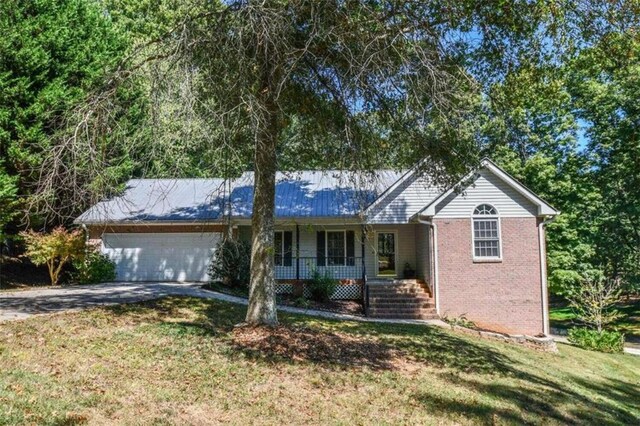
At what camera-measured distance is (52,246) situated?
56.5 ft

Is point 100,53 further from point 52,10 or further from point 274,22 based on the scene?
point 274,22

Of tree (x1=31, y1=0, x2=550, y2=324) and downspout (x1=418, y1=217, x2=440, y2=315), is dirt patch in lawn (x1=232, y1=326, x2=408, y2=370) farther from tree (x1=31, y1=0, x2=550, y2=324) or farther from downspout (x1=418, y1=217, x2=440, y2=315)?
downspout (x1=418, y1=217, x2=440, y2=315)

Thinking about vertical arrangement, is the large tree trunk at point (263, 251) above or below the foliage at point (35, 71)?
below

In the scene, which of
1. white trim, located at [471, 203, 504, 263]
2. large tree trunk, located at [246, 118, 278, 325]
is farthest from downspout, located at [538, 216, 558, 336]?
large tree trunk, located at [246, 118, 278, 325]

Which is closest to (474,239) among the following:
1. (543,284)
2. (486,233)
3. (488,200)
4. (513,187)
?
(486,233)

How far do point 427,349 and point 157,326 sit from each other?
5.42 meters

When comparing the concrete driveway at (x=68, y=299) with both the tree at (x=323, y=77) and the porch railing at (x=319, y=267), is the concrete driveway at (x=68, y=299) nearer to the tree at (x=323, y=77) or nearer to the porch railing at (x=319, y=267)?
the tree at (x=323, y=77)

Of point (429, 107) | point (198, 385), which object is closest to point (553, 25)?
point (429, 107)

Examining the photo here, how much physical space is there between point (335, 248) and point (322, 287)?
2.29m

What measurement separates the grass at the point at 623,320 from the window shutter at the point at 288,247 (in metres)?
14.9

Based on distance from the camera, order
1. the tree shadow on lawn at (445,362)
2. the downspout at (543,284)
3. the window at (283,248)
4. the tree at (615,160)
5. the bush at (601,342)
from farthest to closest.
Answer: the tree at (615,160), the window at (283,248), the downspout at (543,284), the bush at (601,342), the tree shadow on lawn at (445,362)

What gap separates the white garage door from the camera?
19391 mm

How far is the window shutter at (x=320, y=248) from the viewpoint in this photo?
64.0ft

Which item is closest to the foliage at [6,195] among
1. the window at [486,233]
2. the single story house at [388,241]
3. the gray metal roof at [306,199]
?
the single story house at [388,241]
